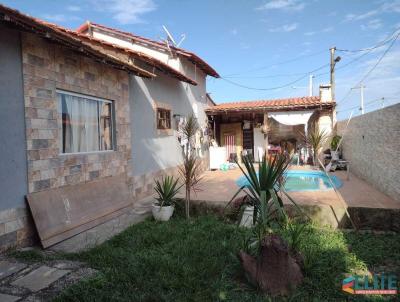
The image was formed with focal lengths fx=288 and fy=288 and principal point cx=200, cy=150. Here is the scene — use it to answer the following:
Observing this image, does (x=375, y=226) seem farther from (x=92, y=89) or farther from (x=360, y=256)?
(x=92, y=89)

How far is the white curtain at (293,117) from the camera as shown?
50.1 feet

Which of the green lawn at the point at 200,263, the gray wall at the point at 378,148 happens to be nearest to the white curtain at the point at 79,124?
the green lawn at the point at 200,263

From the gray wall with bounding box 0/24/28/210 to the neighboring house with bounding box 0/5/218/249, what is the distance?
0.02 meters

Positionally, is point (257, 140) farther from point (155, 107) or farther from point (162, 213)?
point (162, 213)

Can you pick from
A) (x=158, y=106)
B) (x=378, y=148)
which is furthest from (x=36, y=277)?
(x=378, y=148)

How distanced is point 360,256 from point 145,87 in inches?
306

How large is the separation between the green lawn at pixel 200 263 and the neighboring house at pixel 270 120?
33.7 ft

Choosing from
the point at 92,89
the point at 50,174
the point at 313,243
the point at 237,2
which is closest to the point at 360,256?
the point at 313,243

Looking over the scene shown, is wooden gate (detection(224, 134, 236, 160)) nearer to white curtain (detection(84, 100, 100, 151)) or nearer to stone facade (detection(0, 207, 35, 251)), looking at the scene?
white curtain (detection(84, 100, 100, 151))

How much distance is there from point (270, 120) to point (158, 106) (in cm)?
Answer: 1014

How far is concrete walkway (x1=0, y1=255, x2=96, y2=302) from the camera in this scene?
3.59m

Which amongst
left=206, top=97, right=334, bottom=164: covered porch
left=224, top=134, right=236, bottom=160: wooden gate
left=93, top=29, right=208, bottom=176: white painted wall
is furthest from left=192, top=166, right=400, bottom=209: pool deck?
left=224, top=134, right=236, bottom=160: wooden gate

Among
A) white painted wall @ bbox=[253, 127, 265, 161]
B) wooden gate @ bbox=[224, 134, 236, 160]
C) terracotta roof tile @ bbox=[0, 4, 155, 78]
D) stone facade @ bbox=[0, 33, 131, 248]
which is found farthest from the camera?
wooden gate @ bbox=[224, 134, 236, 160]

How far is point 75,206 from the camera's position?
20.3 feet
